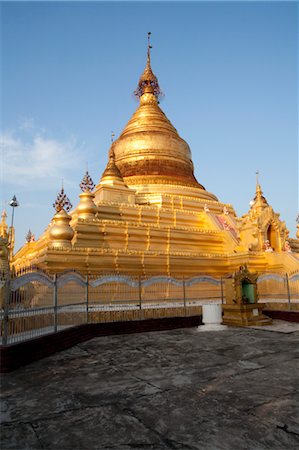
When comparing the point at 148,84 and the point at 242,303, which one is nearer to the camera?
the point at 242,303

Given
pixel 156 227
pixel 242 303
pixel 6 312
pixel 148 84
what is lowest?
pixel 242 303

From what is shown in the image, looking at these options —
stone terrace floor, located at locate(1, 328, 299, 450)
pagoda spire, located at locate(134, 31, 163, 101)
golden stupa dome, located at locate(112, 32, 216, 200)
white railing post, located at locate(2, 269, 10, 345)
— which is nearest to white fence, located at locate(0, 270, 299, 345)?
white railing post, located at locate(2, 269, 10, 345)

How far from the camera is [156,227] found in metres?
19.2

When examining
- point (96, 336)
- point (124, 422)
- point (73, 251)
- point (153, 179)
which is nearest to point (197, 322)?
point (96, 336)

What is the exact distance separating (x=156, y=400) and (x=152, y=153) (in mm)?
24524

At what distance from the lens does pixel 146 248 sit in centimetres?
1873

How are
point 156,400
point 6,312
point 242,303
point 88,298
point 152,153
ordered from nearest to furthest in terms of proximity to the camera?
point 156,400
point 6,312
point 242,303
point 88,298
point 152,153

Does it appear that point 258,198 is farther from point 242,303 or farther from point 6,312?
point 6,312

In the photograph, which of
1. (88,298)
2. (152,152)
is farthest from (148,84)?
(88,298)

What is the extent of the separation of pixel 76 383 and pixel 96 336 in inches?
207

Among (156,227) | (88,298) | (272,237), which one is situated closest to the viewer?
(88,298)

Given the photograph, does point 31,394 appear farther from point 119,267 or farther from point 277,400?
point 119,267

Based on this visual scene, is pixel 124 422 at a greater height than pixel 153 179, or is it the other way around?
pixel 153 179

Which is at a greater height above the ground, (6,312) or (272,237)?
(272,237)
